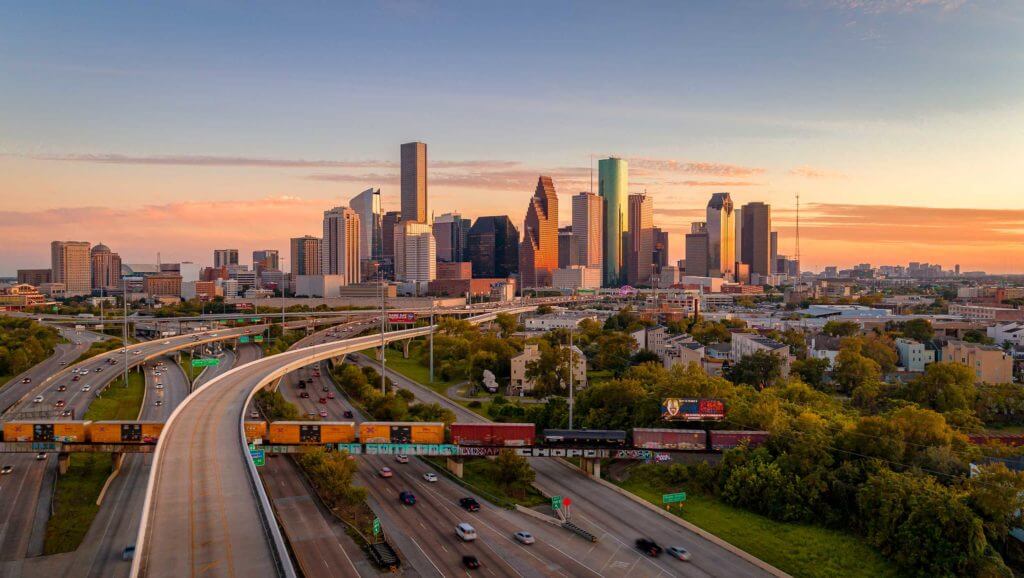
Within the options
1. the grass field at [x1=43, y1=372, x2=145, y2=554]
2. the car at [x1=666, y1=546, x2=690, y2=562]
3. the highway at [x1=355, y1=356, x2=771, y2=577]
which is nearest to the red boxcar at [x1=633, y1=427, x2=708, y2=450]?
the highway at [x1=355, y1=356, x2=771, y2=577]

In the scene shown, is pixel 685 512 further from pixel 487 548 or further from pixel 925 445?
pixel 925 445

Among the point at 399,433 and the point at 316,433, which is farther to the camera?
the point at 399,433

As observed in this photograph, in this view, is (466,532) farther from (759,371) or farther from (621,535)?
(759,371)

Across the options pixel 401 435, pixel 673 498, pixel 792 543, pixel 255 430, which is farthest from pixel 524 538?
pixel 255 430

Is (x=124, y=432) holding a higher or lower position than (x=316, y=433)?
higher

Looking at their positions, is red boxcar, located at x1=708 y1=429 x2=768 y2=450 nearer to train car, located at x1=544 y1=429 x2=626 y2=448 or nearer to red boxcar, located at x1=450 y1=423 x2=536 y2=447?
train car, located at x1=544 y1=429 x2=626 y2=448

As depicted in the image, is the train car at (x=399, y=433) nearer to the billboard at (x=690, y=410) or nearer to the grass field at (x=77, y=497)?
the grass field at (x=77, y=497)

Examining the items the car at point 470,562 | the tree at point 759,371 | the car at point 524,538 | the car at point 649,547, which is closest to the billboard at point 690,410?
the car at point 649,547
